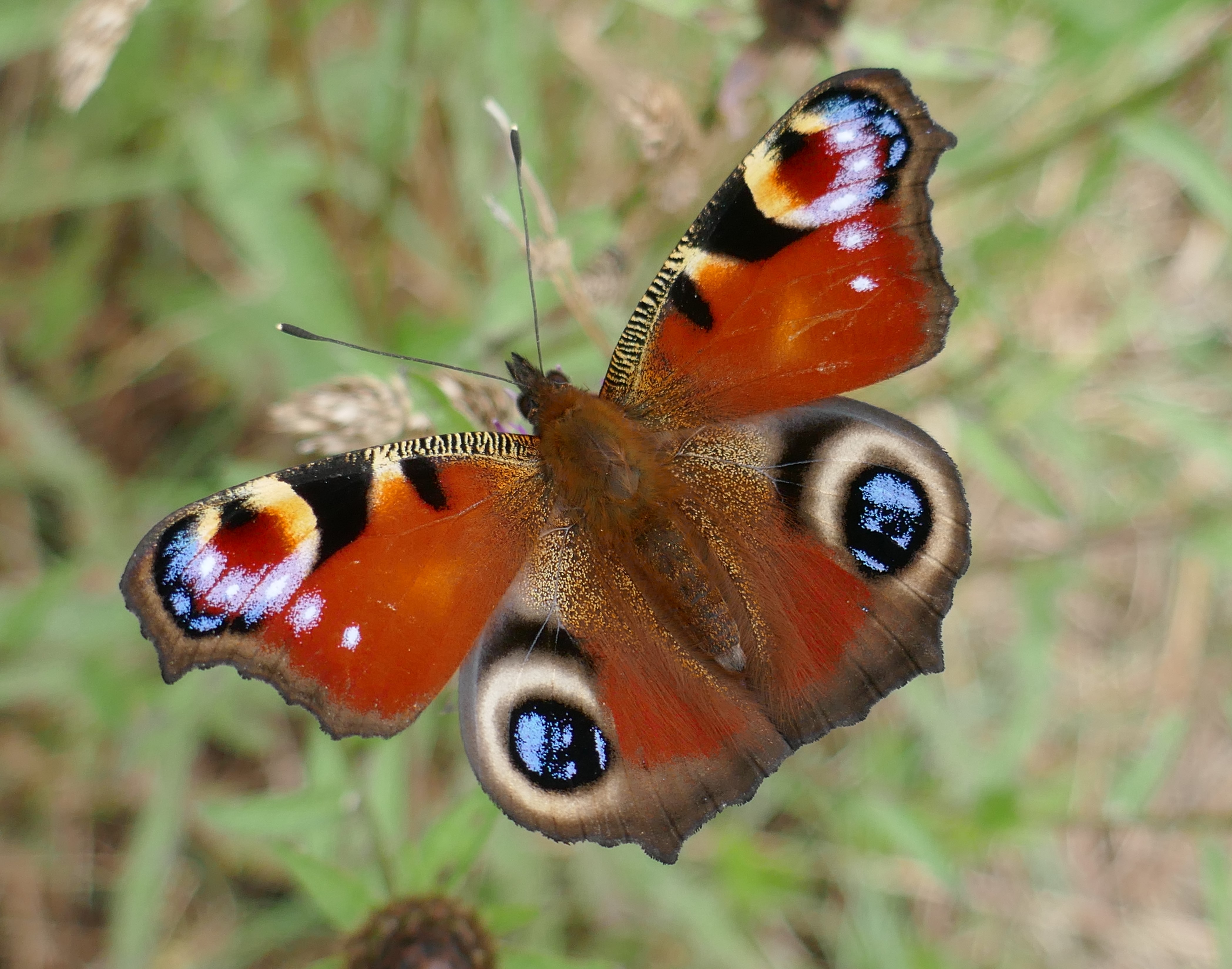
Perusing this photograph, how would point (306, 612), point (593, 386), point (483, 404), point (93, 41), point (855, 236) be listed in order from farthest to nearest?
point (593, 386) < point (93, 41) < point (483, 404) < point (855, 236) < point (306, 612)

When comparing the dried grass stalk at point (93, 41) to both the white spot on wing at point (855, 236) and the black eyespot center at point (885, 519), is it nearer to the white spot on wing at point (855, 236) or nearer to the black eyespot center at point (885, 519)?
the white spot on wing at point (855, 236)

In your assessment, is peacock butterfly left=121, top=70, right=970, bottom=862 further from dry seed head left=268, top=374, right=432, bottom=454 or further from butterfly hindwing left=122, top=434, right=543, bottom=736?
dry seed head left=268, top=374, right=432, bottom=454

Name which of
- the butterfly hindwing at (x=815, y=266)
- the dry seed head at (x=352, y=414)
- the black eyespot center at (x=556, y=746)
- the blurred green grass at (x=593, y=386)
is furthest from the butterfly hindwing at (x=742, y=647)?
the blurred green grass at (x=593, y=386)

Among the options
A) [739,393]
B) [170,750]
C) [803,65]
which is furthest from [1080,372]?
[170,750]

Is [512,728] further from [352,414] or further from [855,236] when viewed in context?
[855,236]

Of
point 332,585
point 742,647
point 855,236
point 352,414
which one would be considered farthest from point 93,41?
point 742,647

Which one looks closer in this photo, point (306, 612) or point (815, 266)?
point (306, 612)
